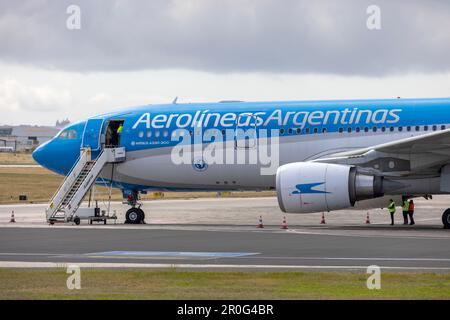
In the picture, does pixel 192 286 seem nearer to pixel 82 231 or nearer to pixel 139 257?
pixel 139 257

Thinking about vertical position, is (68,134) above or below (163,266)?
above

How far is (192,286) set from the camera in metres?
17.4

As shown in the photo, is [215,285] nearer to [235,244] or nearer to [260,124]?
[235,244]

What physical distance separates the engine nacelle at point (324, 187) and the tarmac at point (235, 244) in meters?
0.92

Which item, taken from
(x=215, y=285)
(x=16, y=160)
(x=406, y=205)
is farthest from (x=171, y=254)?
(x=16, y=160)

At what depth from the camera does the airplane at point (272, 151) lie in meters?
31.1

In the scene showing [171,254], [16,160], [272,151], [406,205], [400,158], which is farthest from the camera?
[16,160]

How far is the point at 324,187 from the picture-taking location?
30781 mm

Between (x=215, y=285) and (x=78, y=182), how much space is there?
20.1 meters
